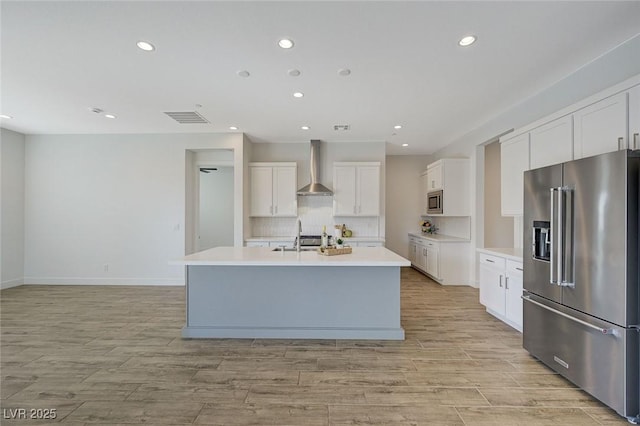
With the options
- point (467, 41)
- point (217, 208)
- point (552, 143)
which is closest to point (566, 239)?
point (552, 143)

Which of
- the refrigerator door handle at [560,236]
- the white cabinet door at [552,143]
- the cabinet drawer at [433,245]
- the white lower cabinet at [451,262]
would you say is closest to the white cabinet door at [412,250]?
the cabinet drawer at [433,245]

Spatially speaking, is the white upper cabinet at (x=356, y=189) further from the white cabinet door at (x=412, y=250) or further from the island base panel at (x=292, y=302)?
the island base panel at (x=292, y=302)

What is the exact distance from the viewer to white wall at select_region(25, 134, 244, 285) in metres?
5.33

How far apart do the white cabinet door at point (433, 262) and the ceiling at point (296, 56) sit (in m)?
2.56

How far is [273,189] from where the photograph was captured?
5.70 m

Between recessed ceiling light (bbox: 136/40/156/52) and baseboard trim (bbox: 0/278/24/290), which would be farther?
baseboard trim (bbox: 0/278/24/290)

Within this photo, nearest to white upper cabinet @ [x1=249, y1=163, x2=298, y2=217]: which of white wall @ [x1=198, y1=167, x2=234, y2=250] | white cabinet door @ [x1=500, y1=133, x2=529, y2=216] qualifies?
white wall @ [x1=198, y1=167, x2=234, y2=250]

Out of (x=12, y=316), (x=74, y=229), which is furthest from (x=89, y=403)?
(x=74, y=229)

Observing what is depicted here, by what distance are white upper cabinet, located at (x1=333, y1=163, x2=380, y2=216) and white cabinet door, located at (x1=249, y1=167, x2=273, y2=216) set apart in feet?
4.38

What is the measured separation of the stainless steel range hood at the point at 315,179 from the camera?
18.1 feet

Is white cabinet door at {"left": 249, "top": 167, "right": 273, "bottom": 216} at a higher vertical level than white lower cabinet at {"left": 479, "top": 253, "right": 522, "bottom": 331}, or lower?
higher

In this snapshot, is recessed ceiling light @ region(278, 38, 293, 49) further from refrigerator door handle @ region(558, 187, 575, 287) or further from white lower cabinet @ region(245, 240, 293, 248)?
white lower cabinet @ region(245, 240, 293, 248)

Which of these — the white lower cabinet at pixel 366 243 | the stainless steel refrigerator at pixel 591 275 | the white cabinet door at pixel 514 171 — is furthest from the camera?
the white lower cabinet at pixel 366 243

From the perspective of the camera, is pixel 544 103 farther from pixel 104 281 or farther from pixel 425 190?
pixel 104 281
